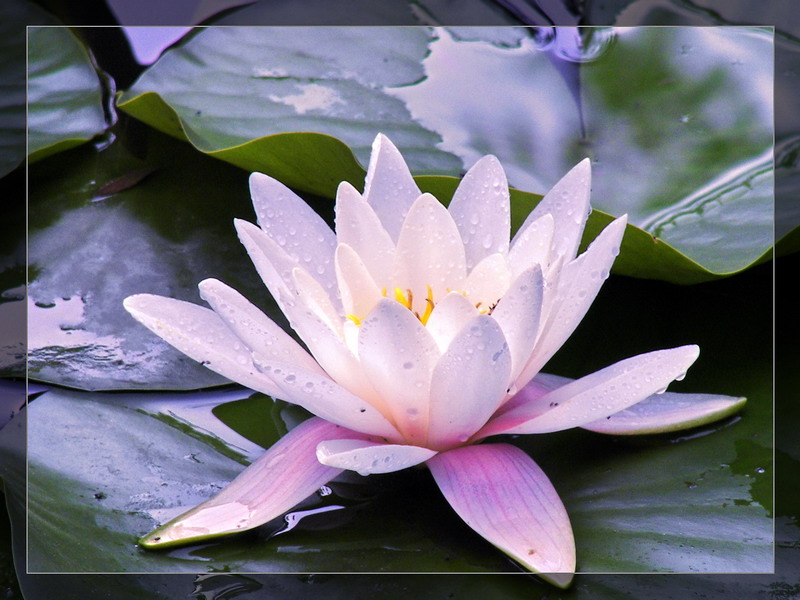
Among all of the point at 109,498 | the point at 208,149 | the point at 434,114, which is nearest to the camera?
the point at 109,498

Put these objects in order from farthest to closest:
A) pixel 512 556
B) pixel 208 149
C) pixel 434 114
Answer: pixel 434 114 → pixel 208 149 → pixel 512 556

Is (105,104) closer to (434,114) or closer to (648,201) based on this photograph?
(434,114)

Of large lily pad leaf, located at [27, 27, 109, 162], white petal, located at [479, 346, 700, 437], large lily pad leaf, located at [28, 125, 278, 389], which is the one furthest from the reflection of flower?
large lily pad leaf, located at [27, 27, 109, 162]

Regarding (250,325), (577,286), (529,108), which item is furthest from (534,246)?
(529,108)

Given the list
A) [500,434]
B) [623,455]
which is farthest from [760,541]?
[500,434]

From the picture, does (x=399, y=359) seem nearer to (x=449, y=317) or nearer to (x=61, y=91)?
(x=449, y=317)

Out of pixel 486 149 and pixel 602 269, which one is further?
pixel 486 149

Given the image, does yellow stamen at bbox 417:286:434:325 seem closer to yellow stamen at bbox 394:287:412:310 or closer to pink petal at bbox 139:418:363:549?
yellow stamen at bbox 394:287:412:310

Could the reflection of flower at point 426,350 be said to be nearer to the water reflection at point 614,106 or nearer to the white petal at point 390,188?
the white petal at point 390,188
